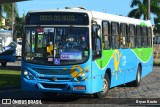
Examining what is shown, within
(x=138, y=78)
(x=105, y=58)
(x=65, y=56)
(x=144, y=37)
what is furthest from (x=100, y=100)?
(x=144, y=37)

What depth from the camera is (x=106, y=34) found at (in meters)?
15.1

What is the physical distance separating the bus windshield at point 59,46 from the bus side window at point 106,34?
1454mm

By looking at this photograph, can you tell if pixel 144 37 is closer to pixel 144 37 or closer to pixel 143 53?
pixel 144 37

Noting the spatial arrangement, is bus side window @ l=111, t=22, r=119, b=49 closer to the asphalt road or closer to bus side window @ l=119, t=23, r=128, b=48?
bus side window @ l=119, t=23, r=128, b=48

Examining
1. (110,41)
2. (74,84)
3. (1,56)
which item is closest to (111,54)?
(110,41)

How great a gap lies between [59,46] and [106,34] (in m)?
2.25

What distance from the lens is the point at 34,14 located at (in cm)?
1404

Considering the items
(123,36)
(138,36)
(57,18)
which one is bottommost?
(138,36)

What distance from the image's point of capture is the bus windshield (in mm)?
13383

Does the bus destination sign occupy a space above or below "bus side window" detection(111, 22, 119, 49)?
above

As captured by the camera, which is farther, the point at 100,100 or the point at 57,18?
the point at 100,100

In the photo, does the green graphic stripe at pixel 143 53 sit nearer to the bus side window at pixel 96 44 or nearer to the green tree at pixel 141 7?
the bus side window at pixel 96 44

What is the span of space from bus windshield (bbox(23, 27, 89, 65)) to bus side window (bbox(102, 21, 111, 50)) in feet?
4.77

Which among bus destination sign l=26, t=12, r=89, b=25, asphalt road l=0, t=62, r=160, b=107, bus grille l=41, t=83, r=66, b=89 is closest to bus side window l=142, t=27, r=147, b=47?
asphalt road l=0, t=62, r=160, b=107
